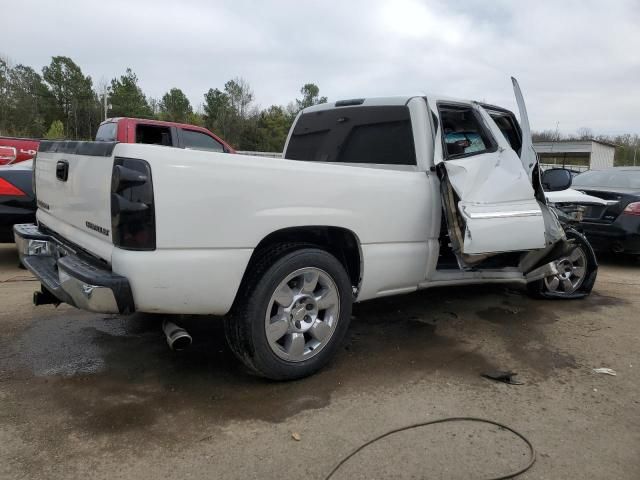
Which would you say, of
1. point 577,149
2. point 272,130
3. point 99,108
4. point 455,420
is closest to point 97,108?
point 99,108

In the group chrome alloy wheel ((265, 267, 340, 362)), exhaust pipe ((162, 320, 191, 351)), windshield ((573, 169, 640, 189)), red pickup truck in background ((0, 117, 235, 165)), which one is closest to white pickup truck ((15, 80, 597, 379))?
chrome alloy wheel ((265, 267, 340, 362))

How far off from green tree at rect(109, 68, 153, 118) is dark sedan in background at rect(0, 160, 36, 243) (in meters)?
45.5

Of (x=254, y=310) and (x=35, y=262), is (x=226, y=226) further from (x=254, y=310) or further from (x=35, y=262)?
(x=35, y=262)

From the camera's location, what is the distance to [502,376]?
333 cm

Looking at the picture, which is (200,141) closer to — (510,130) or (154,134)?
(154,134)

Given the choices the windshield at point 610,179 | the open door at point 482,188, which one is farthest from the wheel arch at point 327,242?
the windshield at point 610,179

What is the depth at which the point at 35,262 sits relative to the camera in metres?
3.33

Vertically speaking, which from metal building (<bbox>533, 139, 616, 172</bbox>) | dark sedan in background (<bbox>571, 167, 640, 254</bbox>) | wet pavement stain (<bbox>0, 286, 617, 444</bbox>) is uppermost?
metal building (<bbox>533, 139, 616, 172</bbox>)

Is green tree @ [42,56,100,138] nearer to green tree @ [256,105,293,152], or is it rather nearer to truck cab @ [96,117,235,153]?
green tree @ [256,105,293,152]

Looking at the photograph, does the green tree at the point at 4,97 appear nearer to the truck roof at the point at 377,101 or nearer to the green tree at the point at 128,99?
the green tree at the point at 128,99

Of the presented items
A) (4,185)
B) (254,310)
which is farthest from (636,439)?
(4,185)

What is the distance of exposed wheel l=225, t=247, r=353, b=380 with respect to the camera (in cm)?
289

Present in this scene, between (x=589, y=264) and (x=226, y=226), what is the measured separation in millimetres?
4315

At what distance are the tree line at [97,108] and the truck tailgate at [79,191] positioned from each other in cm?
3869
